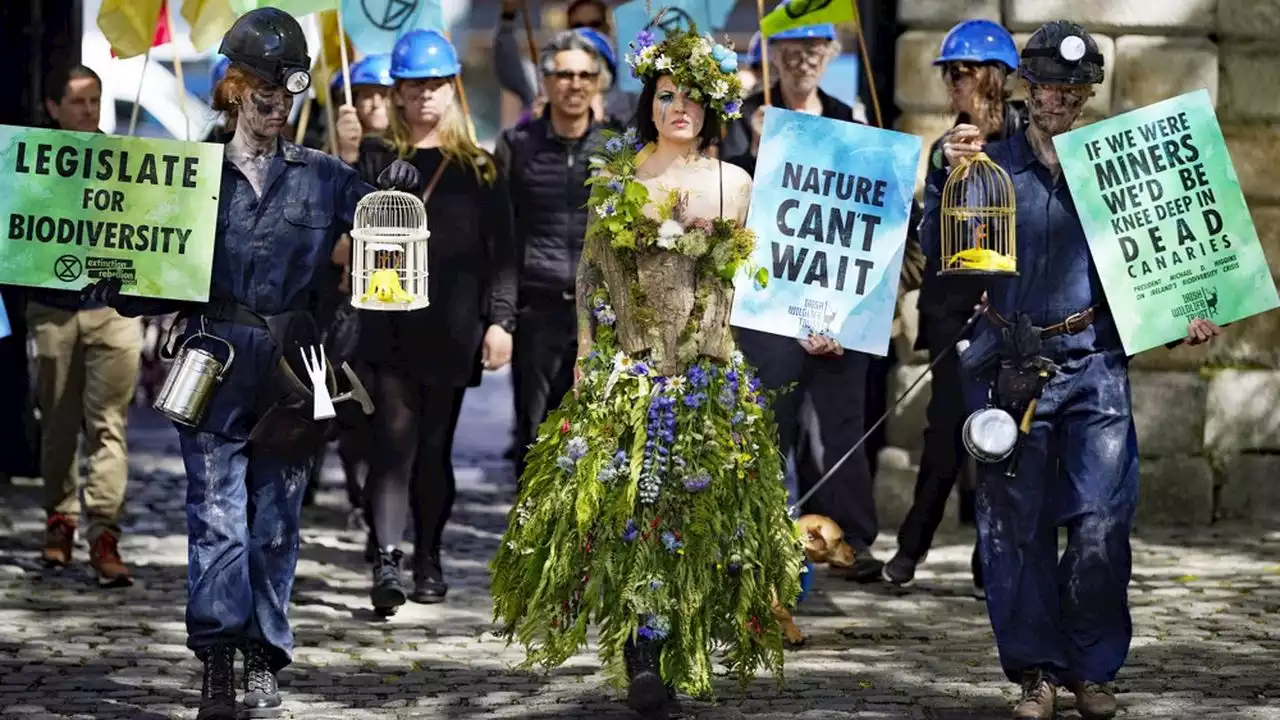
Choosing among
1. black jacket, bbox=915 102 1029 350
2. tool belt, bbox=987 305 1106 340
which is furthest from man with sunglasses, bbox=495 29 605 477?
tool belt, bbox=987 305 1106 340

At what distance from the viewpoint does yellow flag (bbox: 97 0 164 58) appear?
32.0ft

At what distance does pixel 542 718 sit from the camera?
7.69 meters

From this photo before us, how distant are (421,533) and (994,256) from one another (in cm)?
356

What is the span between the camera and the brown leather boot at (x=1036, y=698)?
756 centimetres

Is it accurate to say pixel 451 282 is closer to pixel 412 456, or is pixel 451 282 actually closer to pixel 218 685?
pixel 412 456

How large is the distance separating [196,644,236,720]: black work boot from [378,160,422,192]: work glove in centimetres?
160

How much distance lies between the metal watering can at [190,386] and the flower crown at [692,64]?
1.65 meters

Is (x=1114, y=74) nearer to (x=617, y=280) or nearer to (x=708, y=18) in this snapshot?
(x=708, y=18)

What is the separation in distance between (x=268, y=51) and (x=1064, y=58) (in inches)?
101

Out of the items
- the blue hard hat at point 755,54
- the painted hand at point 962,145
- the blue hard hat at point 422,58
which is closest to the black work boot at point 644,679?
the painted hand at point 962,145

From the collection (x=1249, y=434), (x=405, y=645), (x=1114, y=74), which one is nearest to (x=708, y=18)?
(x=1114, y=74)

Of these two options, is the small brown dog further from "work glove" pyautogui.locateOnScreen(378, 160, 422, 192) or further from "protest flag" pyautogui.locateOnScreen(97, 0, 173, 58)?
"protest flag" pyautogui.locateOnScreen(97, 0, 173, 58)

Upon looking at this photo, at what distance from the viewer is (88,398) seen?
34.7 ft

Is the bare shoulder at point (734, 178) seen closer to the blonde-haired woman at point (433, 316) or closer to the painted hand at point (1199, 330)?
the painted hand at point (1199, 330)
